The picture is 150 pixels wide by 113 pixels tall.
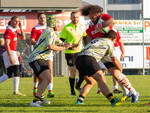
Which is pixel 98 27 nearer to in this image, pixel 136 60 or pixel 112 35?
pixel 112 35

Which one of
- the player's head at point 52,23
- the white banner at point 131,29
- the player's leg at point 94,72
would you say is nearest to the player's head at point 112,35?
the player's leg at point 94,72

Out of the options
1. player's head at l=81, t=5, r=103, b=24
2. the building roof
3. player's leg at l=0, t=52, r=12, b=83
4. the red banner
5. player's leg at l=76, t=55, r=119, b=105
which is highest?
player's head at l=81, t=5, r=103, b=24

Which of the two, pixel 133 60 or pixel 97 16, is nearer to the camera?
pixel 97 16

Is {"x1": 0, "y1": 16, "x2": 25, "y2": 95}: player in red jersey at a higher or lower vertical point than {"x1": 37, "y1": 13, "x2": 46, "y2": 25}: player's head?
lower

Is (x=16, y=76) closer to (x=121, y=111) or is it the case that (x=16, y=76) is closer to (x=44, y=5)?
(x=121, y=111)

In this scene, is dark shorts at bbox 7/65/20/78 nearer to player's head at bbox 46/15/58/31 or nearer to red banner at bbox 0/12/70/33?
player's head at bbox 46/15/58/31

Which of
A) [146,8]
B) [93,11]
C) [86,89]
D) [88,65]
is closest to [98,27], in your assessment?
[93,11]

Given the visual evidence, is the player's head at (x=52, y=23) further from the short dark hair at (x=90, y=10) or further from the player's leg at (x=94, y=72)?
the player's leg at (x=94, y=72)

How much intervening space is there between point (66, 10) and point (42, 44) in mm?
22713

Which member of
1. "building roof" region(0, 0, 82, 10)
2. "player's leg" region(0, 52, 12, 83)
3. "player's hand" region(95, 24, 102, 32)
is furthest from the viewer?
"building roof" region(0, 0, 82, 10)

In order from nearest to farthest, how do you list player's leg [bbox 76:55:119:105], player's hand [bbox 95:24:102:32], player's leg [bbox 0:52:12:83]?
player's leg [bbox 76:55:119:105]
player's hand [bbox 95:24:102:32]
player's leg [bbox 0:52:12:83]

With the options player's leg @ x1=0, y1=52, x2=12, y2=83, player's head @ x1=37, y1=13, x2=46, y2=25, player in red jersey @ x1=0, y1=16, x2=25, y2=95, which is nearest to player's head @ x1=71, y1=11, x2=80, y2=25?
player's head @ x1=37, y1=13, x2=46, y2=25

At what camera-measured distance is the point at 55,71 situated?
32281mm

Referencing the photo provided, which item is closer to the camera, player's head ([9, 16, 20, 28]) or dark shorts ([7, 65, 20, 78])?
player's head ([9, 16, 20, 28])
